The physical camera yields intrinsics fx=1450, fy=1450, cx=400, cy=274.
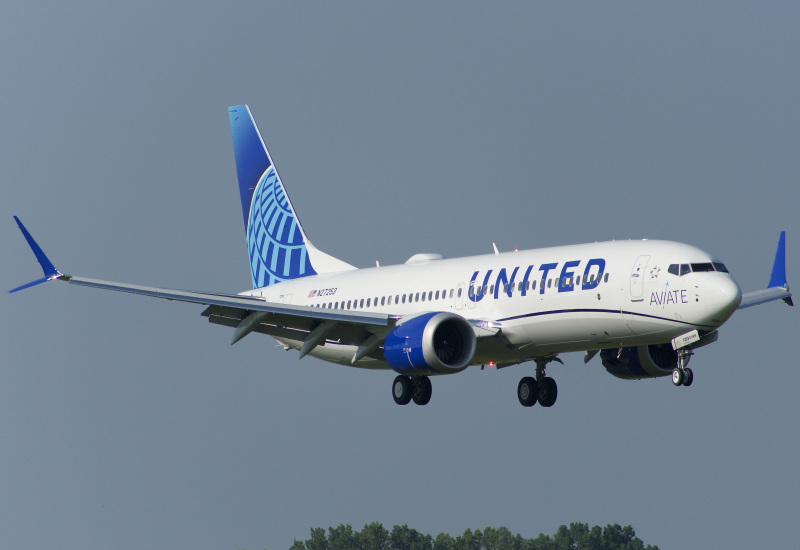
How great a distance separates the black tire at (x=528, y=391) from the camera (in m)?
52.0

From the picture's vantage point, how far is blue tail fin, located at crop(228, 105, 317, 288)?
61.5 metres

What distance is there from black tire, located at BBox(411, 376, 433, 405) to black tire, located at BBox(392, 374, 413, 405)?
15 cm

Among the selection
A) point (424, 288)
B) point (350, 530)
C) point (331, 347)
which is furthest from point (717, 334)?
point (350, 530)

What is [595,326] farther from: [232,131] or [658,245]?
[232,131]

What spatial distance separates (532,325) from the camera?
46.4 m

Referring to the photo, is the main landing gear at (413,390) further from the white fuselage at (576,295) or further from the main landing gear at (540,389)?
the main landing gear at (540,389)

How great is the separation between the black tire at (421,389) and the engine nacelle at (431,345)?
3.16 m

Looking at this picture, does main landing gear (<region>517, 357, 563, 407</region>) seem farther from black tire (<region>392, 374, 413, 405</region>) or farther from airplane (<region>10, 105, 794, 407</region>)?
black tire (<region>392, 374, 413, 405</region>)

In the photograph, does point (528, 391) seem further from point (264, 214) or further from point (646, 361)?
point (264, 214)

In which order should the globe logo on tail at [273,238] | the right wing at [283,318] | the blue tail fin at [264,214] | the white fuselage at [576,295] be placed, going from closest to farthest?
the white fuselage at [576,295] < the right wing at [283,318] < the globe logo on tail at [273,238] < the blue tail fin at [264,214]

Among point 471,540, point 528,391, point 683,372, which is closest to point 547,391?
point 528,391


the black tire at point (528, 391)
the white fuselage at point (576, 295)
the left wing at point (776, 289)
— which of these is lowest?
the black tire at point (528, 391)

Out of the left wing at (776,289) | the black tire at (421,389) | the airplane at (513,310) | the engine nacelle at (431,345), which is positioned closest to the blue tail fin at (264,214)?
the airplane at (513,310)

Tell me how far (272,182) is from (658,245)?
23.9m
